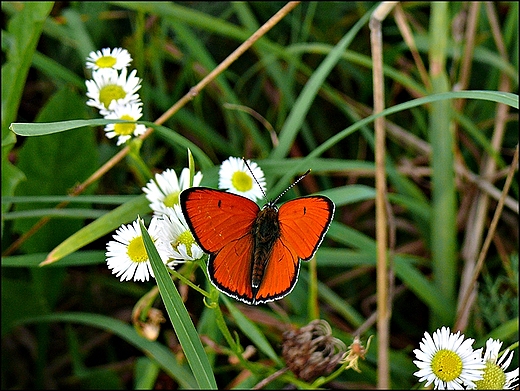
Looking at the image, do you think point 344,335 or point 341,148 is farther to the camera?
point 341,148

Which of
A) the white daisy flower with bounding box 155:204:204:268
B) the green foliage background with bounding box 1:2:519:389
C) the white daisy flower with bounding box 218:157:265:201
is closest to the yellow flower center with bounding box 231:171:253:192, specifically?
the white daisy flower with bounding box 218:157:265:201

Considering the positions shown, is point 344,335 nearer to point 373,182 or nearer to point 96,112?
point 373,182

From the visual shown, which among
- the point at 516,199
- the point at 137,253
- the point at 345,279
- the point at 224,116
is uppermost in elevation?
the point at 224,116

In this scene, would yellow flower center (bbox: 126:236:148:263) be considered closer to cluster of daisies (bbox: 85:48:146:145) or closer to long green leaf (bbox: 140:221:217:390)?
long green leaf (bbox: 140:221:217:390)

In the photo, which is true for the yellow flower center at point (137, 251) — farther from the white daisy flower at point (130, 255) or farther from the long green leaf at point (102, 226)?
the long green leaf at point (102, 226)

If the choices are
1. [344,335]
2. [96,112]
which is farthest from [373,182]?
[96,112]

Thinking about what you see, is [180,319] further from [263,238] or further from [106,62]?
[106,62]

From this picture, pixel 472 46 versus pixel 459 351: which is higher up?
pixel 472 46
